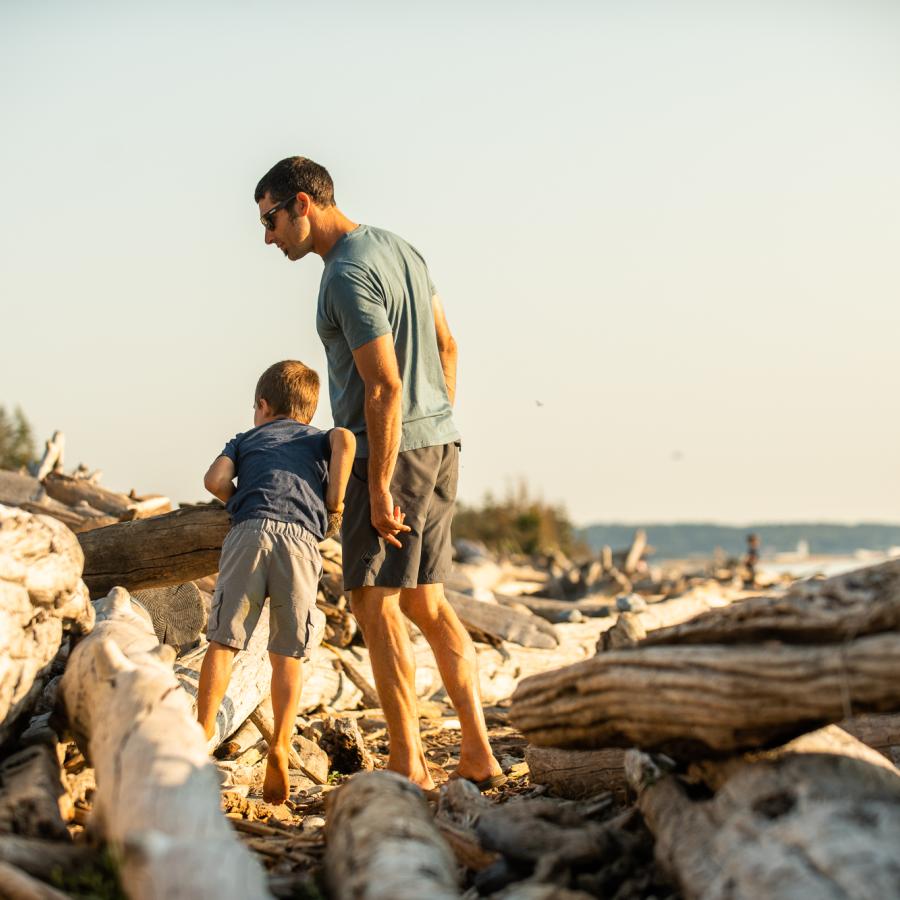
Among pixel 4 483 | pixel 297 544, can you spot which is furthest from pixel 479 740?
pixel 4 483

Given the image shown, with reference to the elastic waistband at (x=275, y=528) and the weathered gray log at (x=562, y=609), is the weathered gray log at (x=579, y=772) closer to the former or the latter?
the elastic waistband at (x=275, y=528)

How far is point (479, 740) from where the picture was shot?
5.68m

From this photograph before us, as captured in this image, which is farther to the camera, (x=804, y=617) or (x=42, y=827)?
(x=42, y=827)

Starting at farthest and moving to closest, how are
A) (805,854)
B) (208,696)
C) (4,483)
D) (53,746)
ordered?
(4,483)
(208,696)
(53,746)
(805,854)

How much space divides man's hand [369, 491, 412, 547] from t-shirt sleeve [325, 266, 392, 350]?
2.28ft

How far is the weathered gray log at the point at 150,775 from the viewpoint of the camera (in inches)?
113

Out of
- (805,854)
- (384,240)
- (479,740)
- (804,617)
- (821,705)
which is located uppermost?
(384,240)

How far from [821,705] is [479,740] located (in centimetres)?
264

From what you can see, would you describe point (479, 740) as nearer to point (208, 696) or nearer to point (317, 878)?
point (208, 696)

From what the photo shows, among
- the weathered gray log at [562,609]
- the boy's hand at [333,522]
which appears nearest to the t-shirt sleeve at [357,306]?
the boy's hand at [333,522]

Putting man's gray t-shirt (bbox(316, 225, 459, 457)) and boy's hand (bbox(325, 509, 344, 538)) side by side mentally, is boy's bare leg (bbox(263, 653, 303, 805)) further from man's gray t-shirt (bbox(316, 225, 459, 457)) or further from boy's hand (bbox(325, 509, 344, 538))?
man's gray t-shirt (bbox(316, 225, 459, 457))

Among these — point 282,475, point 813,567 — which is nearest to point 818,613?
point 282,475

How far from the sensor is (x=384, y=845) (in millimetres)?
3389

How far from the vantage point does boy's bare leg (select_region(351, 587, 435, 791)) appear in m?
5.34
